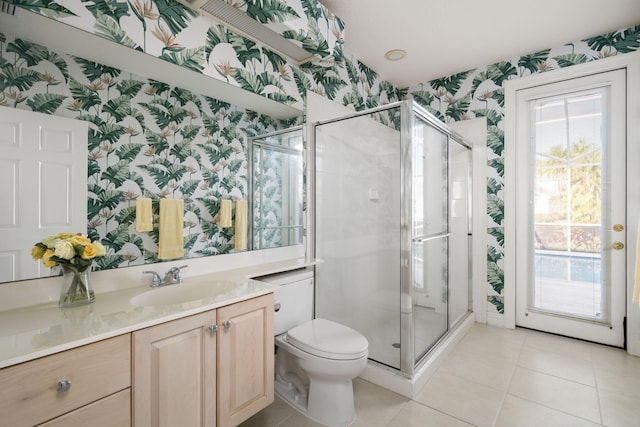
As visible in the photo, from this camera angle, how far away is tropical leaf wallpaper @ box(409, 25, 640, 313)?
2722 millimetres

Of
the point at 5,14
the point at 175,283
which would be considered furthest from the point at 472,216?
the point at 5,14

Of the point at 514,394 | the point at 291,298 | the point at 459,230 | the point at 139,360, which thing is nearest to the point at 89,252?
the point at 139,360

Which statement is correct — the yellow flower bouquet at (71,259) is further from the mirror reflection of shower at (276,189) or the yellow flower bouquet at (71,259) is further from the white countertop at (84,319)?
the mirror reflection of shower at (276,189)

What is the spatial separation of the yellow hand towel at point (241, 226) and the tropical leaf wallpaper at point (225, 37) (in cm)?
75

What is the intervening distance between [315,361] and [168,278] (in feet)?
2.95

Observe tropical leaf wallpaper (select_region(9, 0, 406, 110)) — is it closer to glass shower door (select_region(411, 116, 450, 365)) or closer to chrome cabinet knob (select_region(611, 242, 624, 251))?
glass shower door (select_region(411, 116, 450, 365))

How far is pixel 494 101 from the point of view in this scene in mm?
3029

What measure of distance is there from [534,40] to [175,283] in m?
3.32

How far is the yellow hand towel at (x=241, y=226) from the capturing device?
198cm

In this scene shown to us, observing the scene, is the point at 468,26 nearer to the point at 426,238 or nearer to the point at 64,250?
the point at 426,238

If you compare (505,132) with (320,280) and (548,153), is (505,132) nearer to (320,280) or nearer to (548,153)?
(548,153)

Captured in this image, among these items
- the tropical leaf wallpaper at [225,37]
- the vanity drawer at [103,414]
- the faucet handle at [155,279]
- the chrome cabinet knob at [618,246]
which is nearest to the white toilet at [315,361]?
the faucet handle at [155,279]

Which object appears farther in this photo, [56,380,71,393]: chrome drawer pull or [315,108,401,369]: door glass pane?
[315,108,401,369]: door glass pane

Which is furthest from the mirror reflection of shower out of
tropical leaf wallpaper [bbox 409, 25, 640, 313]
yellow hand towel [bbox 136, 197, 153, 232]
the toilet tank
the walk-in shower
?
tropical leaf wallpaper [bbox 409, 25, 640, 313]
